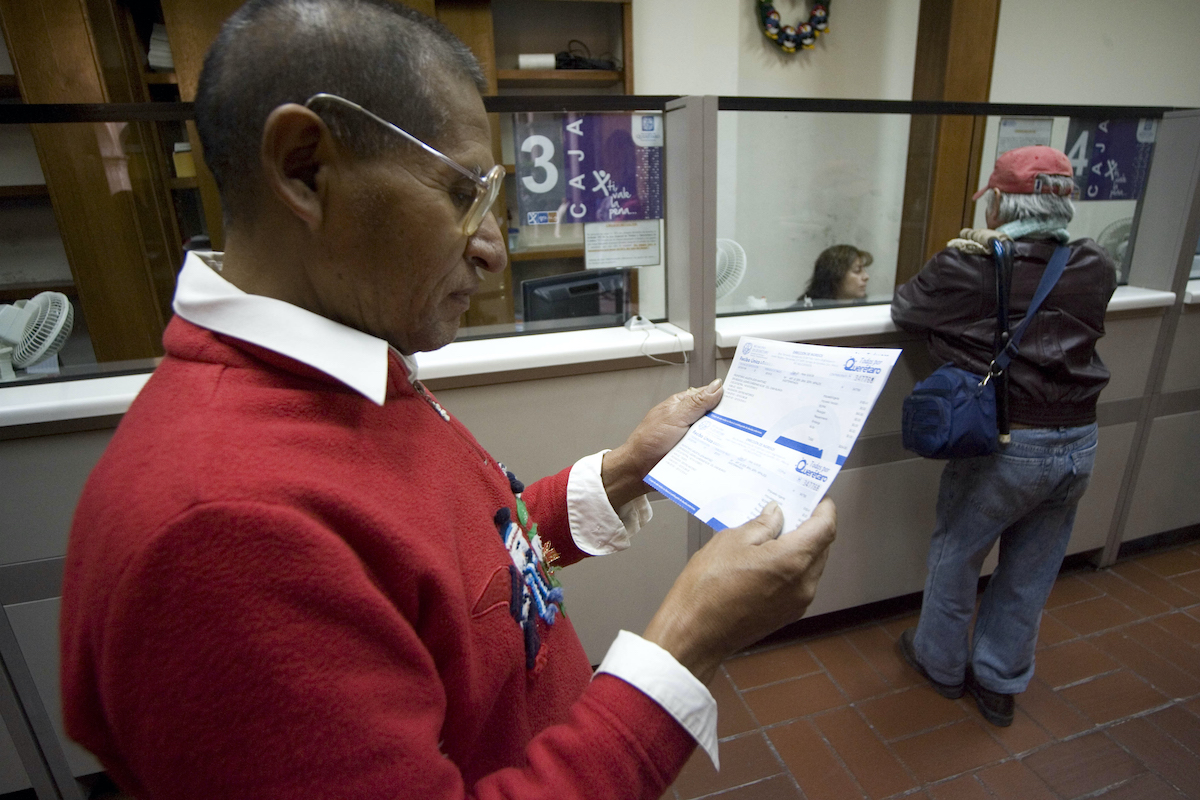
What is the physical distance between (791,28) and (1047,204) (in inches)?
105

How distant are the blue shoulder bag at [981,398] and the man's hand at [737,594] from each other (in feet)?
3.75

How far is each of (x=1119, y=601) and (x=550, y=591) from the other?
2.74 metres

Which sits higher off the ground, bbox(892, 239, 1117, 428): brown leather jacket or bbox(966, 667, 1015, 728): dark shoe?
bbox(892, 239, 1117, 428): brown leather jacket

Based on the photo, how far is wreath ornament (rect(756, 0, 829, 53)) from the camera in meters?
3.58

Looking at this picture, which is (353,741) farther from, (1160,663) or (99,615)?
(1160,663)

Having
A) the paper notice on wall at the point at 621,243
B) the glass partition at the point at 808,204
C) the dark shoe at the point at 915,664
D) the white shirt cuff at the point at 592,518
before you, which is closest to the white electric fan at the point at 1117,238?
the glass partition at the point at 808,204

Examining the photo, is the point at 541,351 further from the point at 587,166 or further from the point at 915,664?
the point at 915,664

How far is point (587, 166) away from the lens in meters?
1.69

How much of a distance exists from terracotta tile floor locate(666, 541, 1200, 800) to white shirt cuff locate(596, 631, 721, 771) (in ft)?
4.30

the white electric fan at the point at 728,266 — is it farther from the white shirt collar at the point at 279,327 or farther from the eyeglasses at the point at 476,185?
the white shirt collar at the point at 279,327

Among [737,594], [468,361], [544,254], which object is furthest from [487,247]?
[544,254]

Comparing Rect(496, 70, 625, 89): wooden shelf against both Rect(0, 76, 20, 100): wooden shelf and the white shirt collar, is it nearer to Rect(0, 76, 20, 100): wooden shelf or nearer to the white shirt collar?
Rect(0, 76, 20, 100): wooden shelf

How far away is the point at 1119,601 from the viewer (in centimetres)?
242

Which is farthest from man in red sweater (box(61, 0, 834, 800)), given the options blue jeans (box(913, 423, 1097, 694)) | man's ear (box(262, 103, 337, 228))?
blue jeans (box(913, 423, 1097, 694))
